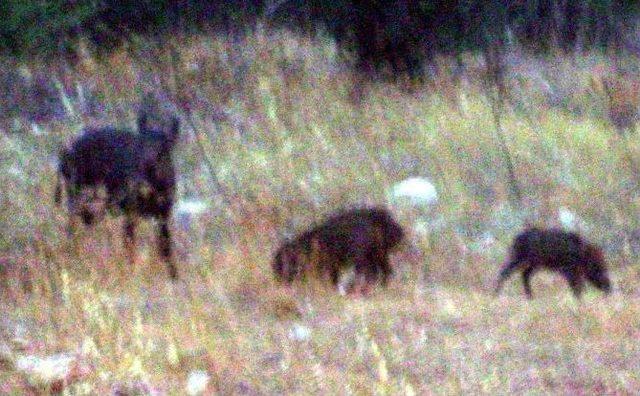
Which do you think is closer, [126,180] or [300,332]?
[300,332]

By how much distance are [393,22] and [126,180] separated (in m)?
4.10

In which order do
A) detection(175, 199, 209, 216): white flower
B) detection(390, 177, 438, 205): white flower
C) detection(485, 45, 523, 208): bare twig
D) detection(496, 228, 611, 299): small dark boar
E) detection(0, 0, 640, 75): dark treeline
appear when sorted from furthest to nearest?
detection(0, 0, 640, 75): dark treeline
detection(485, 45, 523, 208): bare twig
detection(390, 177, 438, 205): white flower
detection(175, 199, 209, 216): white flower
detection(496, 228, 611, 299): small dark boar

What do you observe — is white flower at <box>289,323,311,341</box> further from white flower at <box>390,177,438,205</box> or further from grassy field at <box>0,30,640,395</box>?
white flower at <box>390,177,438,205</box>

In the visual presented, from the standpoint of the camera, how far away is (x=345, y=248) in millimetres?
6797

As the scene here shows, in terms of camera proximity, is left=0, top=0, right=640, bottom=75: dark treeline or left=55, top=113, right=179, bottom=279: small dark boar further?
left=0, top=0, right=640, bottom=75: dark treeline

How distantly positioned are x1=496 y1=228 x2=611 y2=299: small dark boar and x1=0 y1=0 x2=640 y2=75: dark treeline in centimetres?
347

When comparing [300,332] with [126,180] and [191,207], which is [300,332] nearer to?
[126,180]

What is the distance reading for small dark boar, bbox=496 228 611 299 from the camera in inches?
273

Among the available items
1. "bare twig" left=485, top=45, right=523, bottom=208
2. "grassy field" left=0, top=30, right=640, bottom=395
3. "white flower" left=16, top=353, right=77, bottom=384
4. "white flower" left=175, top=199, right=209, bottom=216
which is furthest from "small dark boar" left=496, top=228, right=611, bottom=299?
"white flower" left=16, top=353, right=77, bottom=384

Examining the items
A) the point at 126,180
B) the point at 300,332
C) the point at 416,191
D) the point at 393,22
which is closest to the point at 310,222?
the point at 416,191

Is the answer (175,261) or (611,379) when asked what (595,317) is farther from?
(175,261)

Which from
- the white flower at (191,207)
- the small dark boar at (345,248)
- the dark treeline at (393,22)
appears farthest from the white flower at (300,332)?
the dark treeline at (393,22)

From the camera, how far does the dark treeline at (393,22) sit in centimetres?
1016

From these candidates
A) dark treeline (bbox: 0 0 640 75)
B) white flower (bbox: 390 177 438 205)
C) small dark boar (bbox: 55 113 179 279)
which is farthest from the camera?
dark treeline (bbox: 0 0 640 75)
